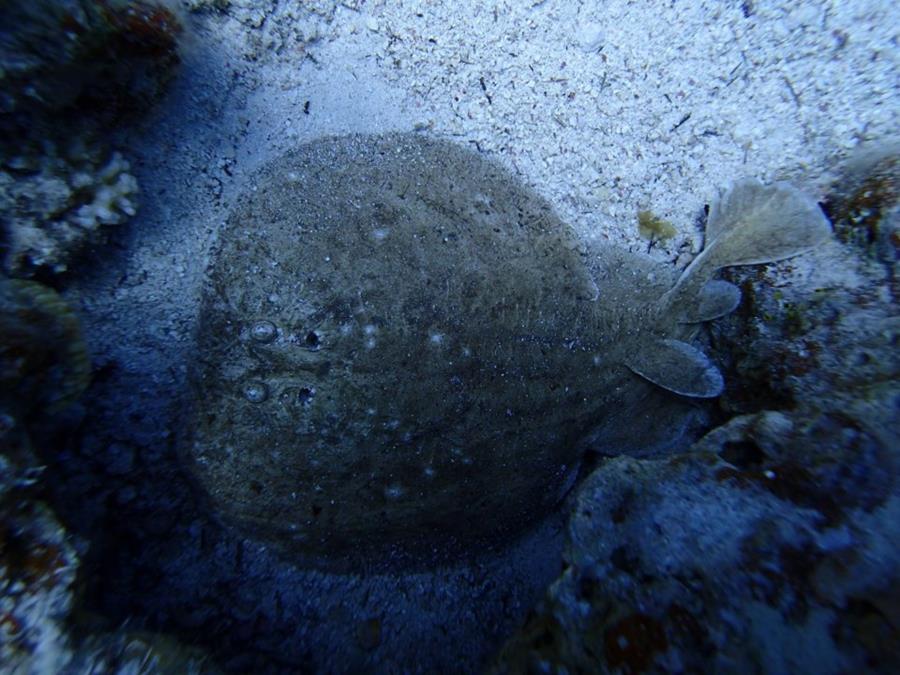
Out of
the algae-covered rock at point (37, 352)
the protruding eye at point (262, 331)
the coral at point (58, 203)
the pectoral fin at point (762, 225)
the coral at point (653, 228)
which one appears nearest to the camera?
the algae-covered rock at point (37, 352)

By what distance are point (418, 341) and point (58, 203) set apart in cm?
150

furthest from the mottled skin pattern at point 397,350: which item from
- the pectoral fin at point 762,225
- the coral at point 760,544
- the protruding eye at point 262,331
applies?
the coral at point 760,544

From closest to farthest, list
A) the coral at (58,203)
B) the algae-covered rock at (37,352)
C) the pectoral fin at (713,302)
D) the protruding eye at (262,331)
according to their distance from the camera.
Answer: the algae-covered rock at (37,352) → the coral at (58,203) → the protruding eye at (262,331) → the pectoral fin at (713,302)

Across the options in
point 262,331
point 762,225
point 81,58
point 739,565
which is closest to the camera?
point 739,565

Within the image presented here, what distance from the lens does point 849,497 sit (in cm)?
153

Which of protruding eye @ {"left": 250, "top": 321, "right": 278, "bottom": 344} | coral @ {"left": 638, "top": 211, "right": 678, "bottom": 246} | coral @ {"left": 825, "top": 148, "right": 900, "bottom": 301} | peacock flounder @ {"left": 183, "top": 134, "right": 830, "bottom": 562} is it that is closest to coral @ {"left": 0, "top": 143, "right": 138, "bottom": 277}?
peacock flounder @ {"left": 183, "top": 134, "right": 830, "bottom": 562}

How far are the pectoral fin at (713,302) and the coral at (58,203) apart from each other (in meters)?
2.85

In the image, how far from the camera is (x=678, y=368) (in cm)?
272

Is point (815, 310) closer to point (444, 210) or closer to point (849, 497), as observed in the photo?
point (849, 497)

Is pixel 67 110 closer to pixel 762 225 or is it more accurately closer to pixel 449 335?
pixel 449 335

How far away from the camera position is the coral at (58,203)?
1682 mm

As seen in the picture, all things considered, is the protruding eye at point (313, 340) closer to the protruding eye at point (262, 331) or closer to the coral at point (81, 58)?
the protruding eye at point (262, 331)

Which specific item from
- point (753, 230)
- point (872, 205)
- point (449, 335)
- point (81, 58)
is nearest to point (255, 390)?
point (449, 335)

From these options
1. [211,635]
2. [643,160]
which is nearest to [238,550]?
[211,635]
